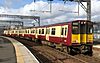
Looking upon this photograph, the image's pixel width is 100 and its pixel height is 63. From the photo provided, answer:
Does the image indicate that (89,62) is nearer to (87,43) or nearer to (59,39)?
(87,43)

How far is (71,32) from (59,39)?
410cm

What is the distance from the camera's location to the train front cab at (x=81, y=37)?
21.8m

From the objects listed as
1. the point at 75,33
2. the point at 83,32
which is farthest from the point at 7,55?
the point at 83,32

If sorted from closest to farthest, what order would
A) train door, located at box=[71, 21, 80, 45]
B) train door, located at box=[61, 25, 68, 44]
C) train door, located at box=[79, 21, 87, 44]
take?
1. train door, located at box=[71, 21, 80, 45]
2. train door, located at box=[79, 21, 87, 44]
3. train door, located at box=[61, 25, 68, 44]

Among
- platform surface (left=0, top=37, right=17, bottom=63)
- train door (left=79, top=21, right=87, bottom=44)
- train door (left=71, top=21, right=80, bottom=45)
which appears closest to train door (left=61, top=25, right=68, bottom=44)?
train door (left=71, top=21, right=80, bottom=45)

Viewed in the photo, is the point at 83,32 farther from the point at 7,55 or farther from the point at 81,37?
the point at 7,55

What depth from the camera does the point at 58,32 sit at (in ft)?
85.3

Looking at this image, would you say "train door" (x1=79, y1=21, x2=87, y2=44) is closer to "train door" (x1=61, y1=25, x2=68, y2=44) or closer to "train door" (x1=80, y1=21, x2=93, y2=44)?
"train door" (x1=80, y1=21, x2=93, y2=44)

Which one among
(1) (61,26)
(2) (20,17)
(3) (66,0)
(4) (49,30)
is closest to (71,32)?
(1) (61,26)

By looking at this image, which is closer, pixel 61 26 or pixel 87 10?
pixel 61 26

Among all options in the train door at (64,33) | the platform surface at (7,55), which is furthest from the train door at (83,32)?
the platform surface at (7,55)

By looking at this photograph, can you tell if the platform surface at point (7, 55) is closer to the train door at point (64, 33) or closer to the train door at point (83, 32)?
the train door at point (64, 33)

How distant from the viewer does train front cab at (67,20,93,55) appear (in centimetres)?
2178

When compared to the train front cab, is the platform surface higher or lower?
lower
